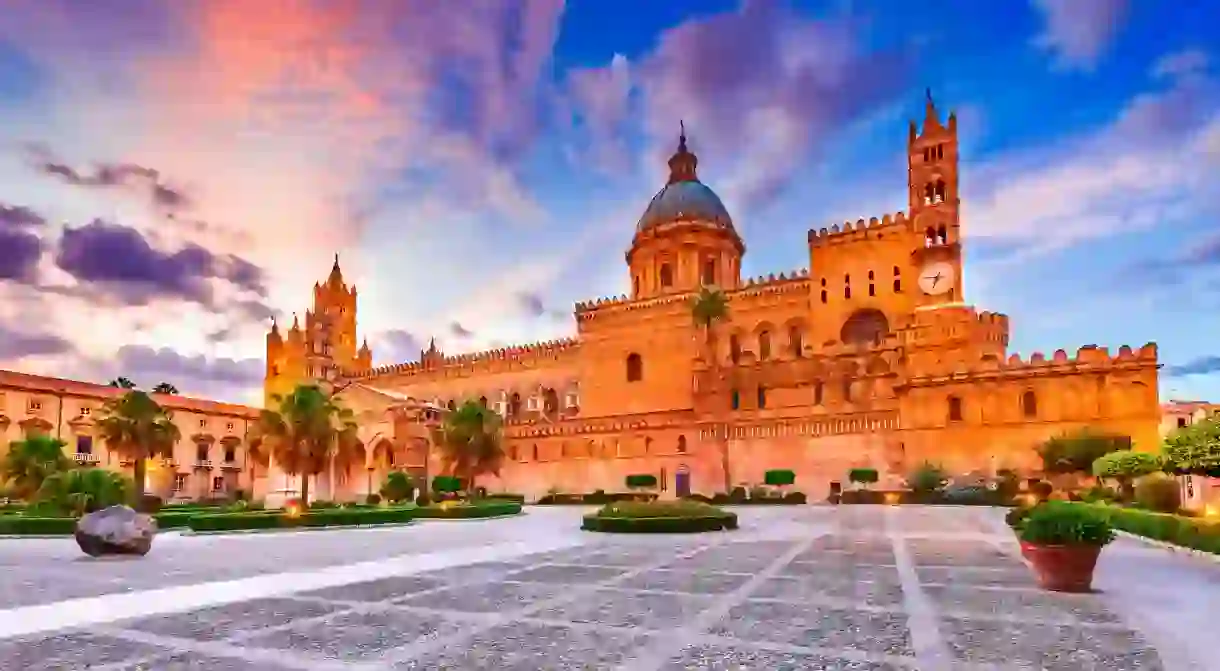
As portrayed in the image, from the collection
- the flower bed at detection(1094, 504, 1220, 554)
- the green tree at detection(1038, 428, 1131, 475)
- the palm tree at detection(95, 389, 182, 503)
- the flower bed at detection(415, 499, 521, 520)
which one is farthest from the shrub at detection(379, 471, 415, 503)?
the green tree at detection(1038, 428, 1131, 475)

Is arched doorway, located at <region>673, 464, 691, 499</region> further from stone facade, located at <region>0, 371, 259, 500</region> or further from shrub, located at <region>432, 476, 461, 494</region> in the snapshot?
stone facade, located at <region>0, 371, 259, 500</region>

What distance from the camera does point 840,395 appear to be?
51.4 meters

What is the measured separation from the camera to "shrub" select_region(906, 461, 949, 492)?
144 ft

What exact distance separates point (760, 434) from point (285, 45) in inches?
1423

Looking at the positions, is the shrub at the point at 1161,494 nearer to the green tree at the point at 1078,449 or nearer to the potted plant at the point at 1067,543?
the potted plant at the point at 1067,543

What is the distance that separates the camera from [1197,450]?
18.2 meters

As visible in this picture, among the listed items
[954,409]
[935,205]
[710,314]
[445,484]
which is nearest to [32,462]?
[445,484]

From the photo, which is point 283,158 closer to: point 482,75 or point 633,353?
point 482,75

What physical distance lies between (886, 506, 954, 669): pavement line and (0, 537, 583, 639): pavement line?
8648 mm

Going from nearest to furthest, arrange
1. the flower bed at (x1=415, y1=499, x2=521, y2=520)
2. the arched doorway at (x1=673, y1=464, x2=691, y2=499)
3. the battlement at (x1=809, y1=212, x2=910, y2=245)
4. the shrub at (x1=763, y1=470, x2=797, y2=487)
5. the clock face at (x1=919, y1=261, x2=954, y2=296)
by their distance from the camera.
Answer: the flower bed at (x1=415, y1=499, x2=521, y2=520)
the shrub at (x1=763, y1=470, x2=797, y2=487)
the clock face at (x1=919, y1=261, x2=954, y2=296)
the arched doorway at (x1=673, y1=464, x2=691, y2=499)
the battlement at (x1=809, y1=212, x2=910, y2=245)

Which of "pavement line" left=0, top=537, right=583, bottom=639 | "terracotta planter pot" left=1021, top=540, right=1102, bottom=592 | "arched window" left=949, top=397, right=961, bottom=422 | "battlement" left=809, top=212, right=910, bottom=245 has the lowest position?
"pavement line" left=0, top=537, right=583, bottom=639

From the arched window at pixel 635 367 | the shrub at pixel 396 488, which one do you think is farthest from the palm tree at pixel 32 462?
the arched window at pixel 635 367

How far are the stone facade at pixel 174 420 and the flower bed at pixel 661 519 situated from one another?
122 ft

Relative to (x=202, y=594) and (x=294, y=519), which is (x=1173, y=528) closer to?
(x=202, y=594)
